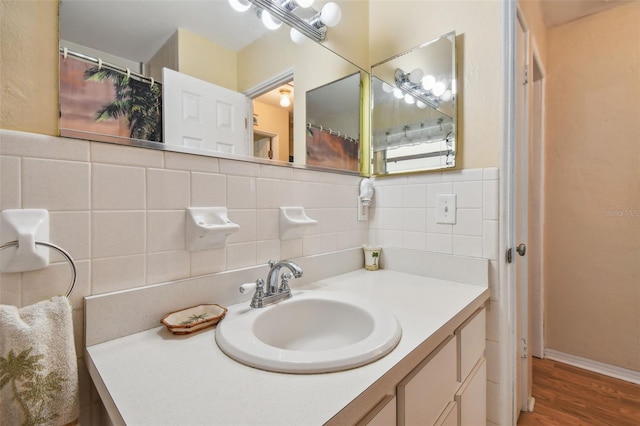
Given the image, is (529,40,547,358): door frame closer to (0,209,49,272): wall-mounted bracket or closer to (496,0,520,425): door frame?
(496,0,520,425): door frame

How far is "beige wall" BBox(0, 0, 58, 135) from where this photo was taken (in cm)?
54

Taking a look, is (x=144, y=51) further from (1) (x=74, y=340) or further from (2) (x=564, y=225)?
(2) (x=564, y=225)

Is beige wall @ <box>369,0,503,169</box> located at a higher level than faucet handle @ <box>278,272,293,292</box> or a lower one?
higher

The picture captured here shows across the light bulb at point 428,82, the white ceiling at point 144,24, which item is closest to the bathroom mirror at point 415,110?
the light bulb at point 428,82

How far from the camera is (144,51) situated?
727 mm

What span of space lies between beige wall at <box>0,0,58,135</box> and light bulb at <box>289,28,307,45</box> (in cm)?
69

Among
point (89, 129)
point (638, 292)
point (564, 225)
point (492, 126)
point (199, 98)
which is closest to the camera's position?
point (89, 129)

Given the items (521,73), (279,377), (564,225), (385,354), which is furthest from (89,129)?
(564,225)

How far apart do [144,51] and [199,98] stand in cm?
16

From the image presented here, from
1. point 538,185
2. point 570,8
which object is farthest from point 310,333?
point 570,8

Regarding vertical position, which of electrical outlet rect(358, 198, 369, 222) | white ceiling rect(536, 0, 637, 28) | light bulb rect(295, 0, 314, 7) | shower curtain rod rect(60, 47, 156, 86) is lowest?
electrical outlet rect(358, 198, 369, 222)

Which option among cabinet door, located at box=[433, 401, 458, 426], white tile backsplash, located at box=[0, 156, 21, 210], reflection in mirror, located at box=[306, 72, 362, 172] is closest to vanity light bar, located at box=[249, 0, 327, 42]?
reflection in mirror, located at box=[306, 72, 362, 172]

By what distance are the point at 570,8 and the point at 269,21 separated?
1.96 m

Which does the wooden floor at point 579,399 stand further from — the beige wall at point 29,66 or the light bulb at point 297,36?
the beige wall at point 29,66
